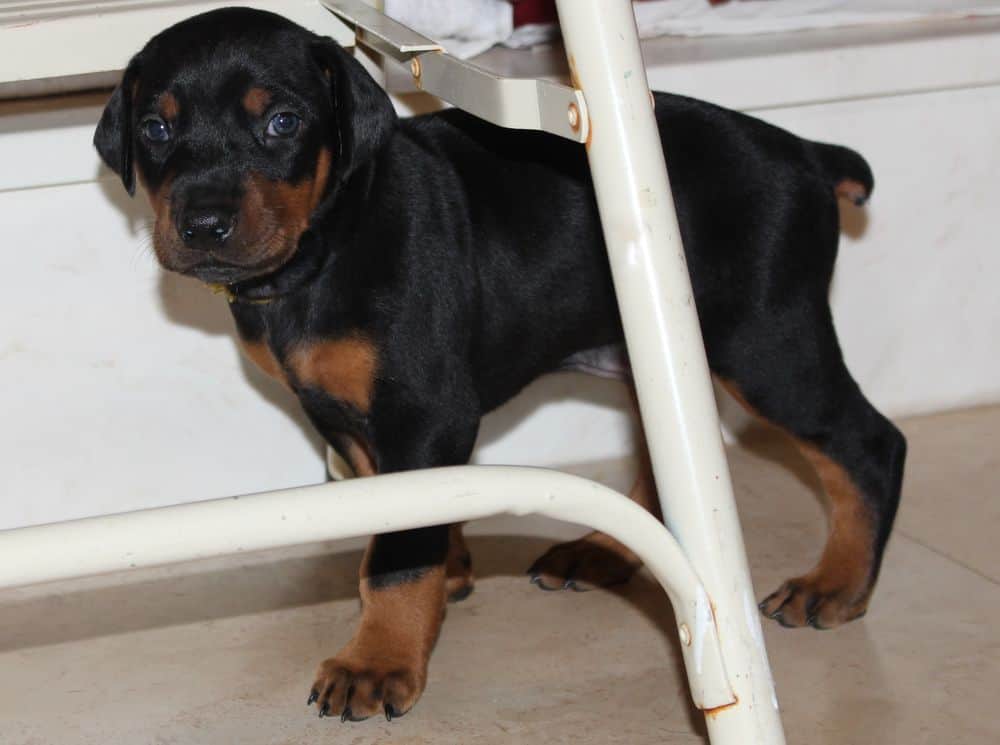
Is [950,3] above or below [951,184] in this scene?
above

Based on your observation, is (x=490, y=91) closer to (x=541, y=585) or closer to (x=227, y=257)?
(x=227, y=257)

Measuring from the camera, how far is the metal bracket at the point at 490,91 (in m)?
1.50

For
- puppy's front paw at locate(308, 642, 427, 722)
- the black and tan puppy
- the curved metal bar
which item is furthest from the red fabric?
the curved metal bar

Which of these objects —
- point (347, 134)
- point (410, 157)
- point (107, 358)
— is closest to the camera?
point (347, 134)

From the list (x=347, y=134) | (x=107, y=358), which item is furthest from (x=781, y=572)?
(x=107, y=358)

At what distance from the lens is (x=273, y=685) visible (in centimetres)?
226

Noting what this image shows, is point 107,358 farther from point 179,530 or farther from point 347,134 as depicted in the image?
point 179,530

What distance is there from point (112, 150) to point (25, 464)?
3.07ft

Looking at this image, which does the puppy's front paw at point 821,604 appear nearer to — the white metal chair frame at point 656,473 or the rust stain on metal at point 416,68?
the white metal chair frame at point 656,473

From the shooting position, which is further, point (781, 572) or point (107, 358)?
point (107, 358)

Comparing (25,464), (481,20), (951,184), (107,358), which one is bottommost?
(25,464)

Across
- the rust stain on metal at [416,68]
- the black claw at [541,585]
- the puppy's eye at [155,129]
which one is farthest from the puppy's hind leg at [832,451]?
the puppy's eye at [155,129]

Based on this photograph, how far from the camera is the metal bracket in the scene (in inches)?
58.9

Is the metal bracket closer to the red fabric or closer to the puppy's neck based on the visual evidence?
the puppy's neck
